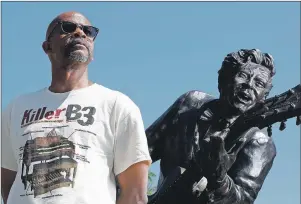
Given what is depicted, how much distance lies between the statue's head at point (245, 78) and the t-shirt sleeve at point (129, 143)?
210cm

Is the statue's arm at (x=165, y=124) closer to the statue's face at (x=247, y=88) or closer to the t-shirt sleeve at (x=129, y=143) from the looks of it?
the statue's face at (x=247, y=88)

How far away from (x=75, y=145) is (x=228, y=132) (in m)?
2.22

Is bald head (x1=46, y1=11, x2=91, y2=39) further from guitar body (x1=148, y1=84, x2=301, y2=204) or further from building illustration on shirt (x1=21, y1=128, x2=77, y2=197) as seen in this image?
guitar body (x1=148, y1=84, x2=301, y2=204)

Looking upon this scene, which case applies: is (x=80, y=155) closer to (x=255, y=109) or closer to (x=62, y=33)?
(x=62, y=33)

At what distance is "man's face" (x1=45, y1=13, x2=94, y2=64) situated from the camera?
2826 millimetres

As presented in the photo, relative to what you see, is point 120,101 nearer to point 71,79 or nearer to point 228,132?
point 71,79

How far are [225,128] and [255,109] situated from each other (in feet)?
0.78

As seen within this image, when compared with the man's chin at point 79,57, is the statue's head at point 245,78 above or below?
below

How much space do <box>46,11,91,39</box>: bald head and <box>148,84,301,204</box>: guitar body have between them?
1.71 meters

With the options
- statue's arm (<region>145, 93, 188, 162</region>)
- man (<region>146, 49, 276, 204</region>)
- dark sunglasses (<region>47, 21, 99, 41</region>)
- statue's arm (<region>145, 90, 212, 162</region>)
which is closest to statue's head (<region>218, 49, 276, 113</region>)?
man (<region>146, 49, 276, 204</region>)

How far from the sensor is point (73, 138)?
8.68ft

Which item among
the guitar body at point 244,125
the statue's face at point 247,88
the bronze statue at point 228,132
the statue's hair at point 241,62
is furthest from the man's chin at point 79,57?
the statue's hair at point 241,62

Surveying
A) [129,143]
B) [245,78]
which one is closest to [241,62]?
[245,78]

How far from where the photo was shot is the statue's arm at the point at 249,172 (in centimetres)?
436
